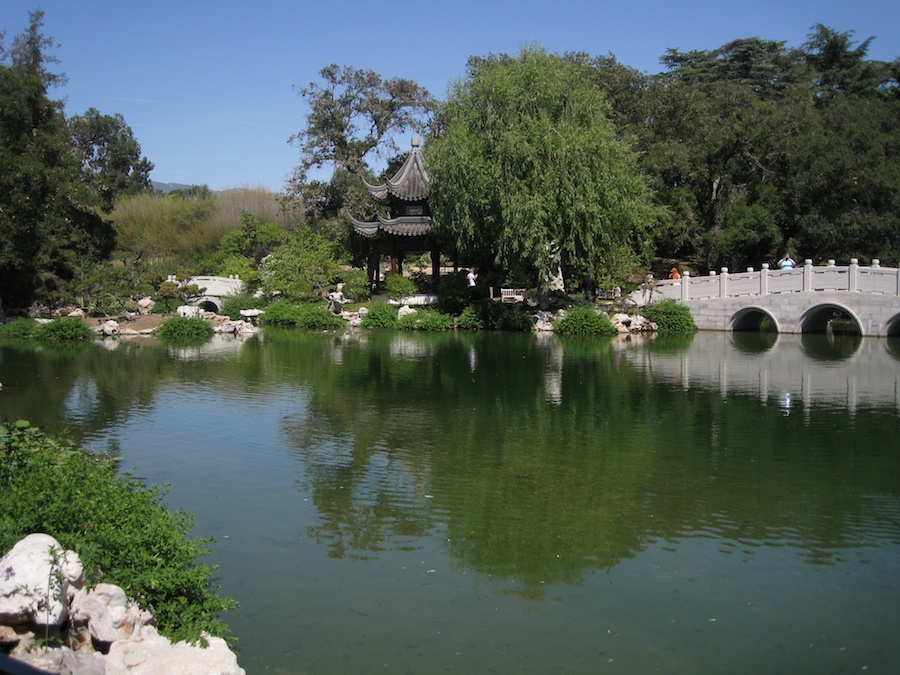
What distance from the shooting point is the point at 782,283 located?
20.3 metres

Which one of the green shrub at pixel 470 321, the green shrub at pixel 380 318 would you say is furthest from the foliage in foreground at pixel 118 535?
the green shrub at pixel 380 318

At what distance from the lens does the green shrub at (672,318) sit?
21047mm

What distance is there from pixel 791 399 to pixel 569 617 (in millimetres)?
7763

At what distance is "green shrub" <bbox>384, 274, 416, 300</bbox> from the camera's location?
77.4ft

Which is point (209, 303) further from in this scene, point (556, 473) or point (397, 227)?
point (556, 473)

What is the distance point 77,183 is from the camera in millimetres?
21094

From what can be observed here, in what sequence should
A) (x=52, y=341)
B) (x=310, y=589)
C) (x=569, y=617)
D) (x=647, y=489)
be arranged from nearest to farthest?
(x=569, y=617)
(x=310, y=589)
(x=647, y=489)
(x=52, y=341)

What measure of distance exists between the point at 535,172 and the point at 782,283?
653 centimetres

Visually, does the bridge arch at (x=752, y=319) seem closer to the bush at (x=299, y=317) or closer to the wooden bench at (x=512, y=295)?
the wooden bench at (x=512, y=295)

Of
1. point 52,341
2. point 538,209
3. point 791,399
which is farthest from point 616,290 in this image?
point 52,341

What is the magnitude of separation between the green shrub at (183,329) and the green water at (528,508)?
6463 millimetres

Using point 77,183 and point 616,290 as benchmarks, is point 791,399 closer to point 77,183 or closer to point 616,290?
point 616,290

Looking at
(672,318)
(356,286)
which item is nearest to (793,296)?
(672,318)

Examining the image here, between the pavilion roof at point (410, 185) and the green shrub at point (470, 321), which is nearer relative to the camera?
the green shrub at point (470, 321)
